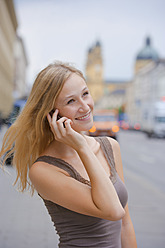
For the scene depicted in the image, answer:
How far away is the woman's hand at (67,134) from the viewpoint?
5.82 feet

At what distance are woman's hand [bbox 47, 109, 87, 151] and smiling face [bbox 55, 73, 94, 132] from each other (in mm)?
53

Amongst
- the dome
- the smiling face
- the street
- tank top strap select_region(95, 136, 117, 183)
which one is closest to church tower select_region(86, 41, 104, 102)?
the dome

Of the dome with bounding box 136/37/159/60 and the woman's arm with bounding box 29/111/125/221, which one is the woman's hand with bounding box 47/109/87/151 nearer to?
the woman's arm with bounding box 29/111/125/221

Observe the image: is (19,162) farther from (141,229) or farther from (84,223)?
(141,229)

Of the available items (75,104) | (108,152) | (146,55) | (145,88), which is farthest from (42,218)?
(146,55)

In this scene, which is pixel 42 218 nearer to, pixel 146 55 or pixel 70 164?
pixel 70 164

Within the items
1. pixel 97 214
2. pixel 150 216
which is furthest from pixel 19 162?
pixel 150 216

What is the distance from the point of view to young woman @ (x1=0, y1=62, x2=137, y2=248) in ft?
5.60

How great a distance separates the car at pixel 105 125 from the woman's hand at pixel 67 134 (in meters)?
20.6

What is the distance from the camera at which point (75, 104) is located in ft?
6.06

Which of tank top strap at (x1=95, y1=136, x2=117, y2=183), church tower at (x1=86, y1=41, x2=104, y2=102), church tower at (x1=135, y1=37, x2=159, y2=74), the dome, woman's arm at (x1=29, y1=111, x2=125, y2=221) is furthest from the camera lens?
church tower at (x1=86, y1=41, x2=104, y2=102)

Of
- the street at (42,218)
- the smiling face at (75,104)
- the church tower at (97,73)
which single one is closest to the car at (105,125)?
the street at (42,218)

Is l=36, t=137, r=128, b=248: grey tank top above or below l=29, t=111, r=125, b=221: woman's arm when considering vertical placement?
below

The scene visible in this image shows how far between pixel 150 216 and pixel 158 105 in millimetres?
27984
